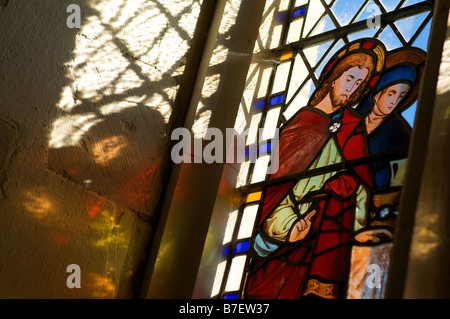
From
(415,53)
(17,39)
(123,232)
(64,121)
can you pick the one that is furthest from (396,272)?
(17,39)

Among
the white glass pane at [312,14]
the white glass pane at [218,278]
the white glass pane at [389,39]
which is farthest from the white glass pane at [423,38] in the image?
the white glass pane at [218,278]

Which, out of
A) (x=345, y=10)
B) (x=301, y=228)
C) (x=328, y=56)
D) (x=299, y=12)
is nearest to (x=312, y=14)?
(x=299, y=12)

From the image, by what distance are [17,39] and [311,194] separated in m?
1.83

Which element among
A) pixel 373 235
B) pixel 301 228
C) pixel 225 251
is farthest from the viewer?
pixel 225 251

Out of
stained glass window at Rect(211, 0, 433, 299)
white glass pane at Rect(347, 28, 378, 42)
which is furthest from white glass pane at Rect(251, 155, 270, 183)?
white glass pane at Rect(347, 28, 378, 42)

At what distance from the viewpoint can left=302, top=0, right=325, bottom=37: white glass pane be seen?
4.76 meters

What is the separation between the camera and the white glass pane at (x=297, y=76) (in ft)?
15.0

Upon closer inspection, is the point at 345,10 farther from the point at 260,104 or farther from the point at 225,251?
the point at 225,251

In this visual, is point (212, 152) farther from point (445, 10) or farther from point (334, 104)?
point (445, 10)

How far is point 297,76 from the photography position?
4.62 meters

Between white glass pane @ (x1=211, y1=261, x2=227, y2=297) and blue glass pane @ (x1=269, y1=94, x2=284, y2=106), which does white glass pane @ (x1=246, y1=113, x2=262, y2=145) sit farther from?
white glass pane @ (x1=211, y1=261, x2=227, y2=297)

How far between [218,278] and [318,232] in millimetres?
705

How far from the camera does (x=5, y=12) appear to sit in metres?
3.96

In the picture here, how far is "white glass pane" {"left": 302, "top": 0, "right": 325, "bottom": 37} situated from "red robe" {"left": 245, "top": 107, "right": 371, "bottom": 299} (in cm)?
76
